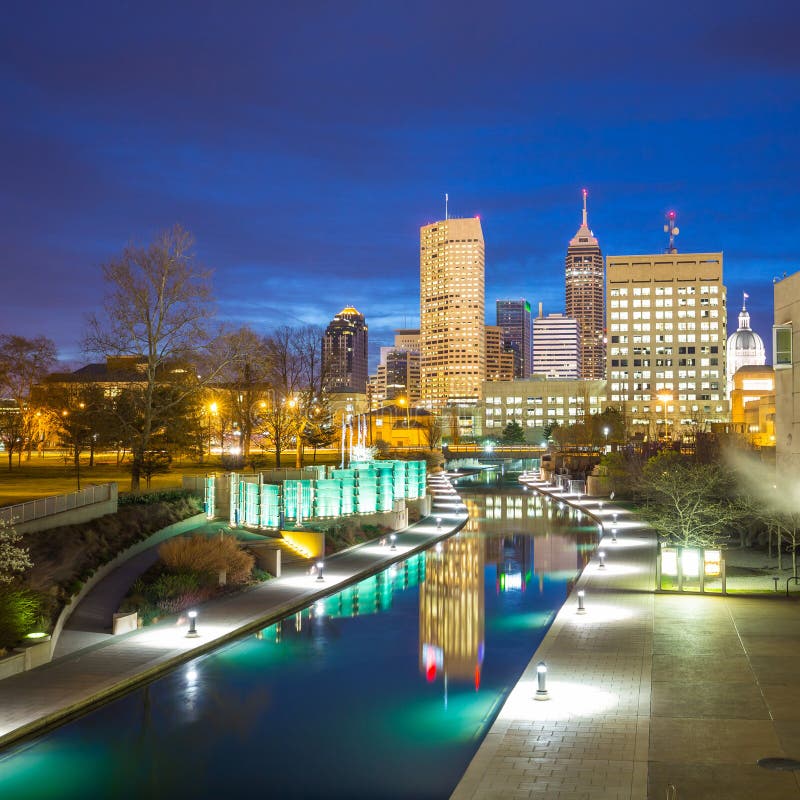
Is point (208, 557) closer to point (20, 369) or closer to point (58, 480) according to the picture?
point (58, 480)

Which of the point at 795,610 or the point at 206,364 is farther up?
the point at 206,364

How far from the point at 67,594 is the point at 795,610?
18.4 m

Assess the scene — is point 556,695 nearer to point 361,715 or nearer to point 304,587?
point 361,715

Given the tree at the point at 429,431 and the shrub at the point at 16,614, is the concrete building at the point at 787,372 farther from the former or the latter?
the tree at the point at 429,431

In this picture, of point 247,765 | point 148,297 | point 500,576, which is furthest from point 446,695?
point 148,297

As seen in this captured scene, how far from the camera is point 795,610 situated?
21484 millimetres

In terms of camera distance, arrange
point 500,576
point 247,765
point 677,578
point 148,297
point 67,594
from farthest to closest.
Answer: point 148,297 < point 500,576 < point 677,578 < point 67,594 < point 247,765

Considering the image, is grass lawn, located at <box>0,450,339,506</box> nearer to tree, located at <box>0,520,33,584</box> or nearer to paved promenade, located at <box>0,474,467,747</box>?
tree, located at <box>0,520,33,584</box>

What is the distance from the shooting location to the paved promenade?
47.2 feet

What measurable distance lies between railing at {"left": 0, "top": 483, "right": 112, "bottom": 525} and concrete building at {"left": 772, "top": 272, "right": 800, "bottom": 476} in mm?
27310

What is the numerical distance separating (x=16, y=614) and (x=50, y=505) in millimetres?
9393

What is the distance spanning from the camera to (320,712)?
15.5 metres

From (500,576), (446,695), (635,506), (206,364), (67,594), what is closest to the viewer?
(446,695)

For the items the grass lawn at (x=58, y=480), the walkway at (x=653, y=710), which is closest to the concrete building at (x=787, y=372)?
the walkway at (x=653, y=710)
